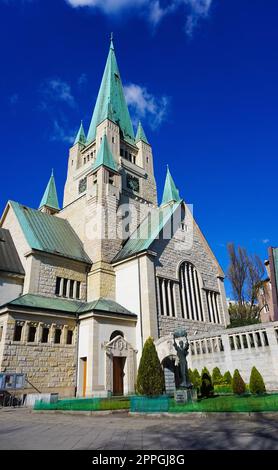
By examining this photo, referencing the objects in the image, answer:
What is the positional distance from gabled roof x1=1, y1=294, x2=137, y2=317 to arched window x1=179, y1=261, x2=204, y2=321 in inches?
212

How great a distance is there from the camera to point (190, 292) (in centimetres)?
2844

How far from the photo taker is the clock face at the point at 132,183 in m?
40.0

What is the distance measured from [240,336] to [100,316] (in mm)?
9150

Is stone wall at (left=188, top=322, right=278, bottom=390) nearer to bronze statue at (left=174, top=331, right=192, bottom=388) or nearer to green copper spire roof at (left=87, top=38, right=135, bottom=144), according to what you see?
bronze statue at (left=174, top=331, right=192, bottom=388)

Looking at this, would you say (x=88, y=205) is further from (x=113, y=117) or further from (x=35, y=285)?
(x=113, y=117)

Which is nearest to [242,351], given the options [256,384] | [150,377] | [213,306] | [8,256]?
[256,384]

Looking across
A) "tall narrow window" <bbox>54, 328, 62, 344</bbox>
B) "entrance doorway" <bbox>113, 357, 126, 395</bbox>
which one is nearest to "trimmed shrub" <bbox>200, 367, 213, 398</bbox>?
"entrance doorway" <bbox>113, 357, 126, 395</bbox>

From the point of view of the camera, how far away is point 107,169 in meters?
31.9

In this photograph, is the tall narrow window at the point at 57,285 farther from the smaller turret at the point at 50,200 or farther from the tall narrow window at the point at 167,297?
the smaller turret at the point at 50,200

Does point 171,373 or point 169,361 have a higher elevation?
point 169,361

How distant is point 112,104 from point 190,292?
3083 centimetres

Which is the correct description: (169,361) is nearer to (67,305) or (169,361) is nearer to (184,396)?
(67,305)

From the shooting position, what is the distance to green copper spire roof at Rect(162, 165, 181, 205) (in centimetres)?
4091
